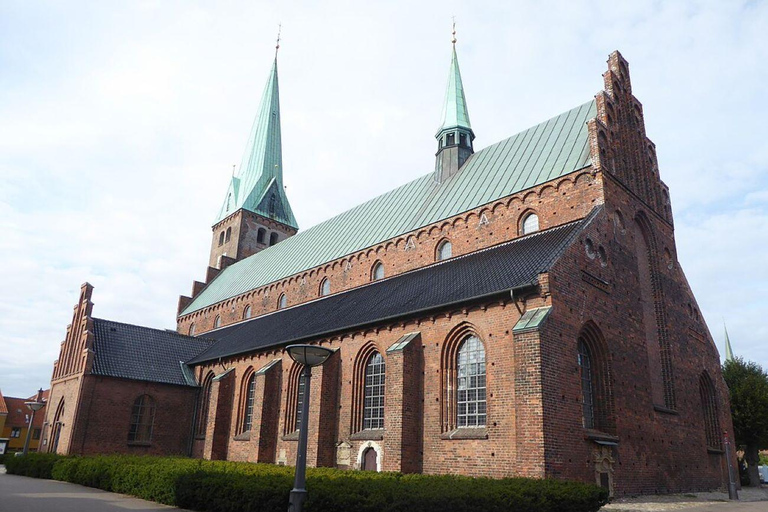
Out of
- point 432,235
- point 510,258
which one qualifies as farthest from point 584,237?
point 432,235

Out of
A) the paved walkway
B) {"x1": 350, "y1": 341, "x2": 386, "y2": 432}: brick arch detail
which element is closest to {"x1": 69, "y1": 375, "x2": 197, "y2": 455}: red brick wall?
the paved walkway

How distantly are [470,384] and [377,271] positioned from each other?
1291 centimetres

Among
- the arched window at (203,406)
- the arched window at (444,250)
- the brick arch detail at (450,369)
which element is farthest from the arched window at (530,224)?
the arched window at (203,406)

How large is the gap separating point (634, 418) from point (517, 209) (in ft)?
30.6

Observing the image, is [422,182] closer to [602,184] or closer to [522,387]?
[602,184]

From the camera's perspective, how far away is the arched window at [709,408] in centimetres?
2466

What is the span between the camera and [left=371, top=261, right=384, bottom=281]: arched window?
2997 centimetres

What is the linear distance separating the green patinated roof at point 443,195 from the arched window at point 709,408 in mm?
11699

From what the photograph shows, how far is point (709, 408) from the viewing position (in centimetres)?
2523

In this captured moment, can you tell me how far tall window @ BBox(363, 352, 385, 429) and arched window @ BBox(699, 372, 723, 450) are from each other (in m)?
14.2

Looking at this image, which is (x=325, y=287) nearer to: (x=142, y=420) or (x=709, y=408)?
(x=142, y=420)

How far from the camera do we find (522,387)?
1568 centimetres

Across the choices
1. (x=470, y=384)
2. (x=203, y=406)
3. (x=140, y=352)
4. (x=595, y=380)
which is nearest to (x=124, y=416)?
(x=203, y=406)

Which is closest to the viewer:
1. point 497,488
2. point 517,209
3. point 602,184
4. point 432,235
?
point 497,488
